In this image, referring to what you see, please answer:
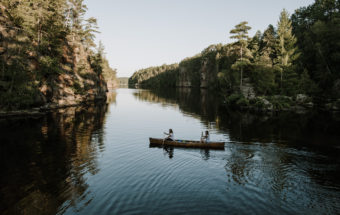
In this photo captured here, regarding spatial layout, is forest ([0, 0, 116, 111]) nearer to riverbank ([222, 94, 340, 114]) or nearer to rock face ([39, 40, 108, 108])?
rock face ([39, 40, 108, 108])

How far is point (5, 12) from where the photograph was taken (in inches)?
1778

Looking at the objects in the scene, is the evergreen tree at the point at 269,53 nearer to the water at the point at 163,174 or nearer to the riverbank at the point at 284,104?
the riverbank at the point at 284,104

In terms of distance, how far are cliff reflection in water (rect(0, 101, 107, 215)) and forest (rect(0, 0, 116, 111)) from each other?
1013cm

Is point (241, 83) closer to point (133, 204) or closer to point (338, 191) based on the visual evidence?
point (338, 191)

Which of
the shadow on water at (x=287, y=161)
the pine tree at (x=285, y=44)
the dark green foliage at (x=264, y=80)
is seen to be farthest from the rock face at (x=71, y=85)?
the pine tree at (x=285, y=44)

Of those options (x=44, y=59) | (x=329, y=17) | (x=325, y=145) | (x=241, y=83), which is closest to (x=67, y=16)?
(x=44, y=59)

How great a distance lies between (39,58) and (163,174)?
146 feet

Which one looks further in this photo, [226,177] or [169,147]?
[169,147]

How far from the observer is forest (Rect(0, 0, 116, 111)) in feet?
126

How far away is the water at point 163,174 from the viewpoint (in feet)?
38.5

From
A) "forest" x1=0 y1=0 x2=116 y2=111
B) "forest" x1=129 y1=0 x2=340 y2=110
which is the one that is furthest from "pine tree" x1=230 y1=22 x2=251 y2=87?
"forest" x1=0 y1=0 x2=116 y2=111

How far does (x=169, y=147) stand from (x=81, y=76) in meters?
49.7

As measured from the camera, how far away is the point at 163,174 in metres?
16.2

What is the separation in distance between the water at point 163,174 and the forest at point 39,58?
1373cm
